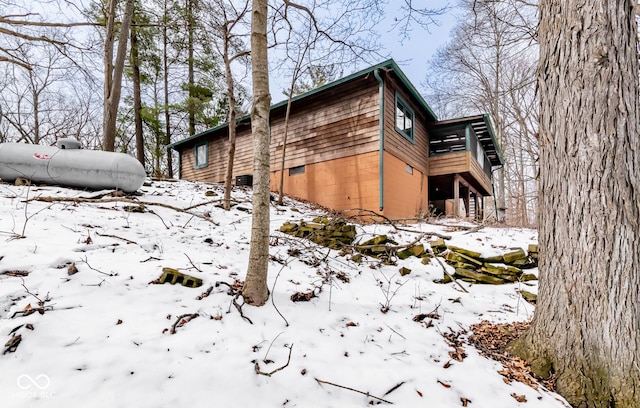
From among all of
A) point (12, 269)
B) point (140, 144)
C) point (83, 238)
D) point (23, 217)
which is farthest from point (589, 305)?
point (140, 144)

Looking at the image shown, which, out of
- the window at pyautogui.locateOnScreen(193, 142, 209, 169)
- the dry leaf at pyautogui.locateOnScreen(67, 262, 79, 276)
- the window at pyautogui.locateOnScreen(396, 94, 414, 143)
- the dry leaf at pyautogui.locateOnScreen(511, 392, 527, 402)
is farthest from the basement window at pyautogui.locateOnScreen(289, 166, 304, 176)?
the dry leaf at pyautogui.locateOnScreen(511, 392, 527, 402)

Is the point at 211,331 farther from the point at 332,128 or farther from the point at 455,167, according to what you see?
the point at 455,167

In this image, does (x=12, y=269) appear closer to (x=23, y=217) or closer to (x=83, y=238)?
(x=83, y=238)

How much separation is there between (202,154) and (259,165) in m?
13.7

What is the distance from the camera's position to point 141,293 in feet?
8.38

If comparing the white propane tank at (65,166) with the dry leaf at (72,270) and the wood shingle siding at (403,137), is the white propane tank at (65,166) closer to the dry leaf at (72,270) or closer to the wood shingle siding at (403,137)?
the dry leaf at (72,270)

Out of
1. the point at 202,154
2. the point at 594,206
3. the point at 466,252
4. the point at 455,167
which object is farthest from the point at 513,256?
the point at 202,154

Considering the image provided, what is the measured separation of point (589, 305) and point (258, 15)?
12.4 feet

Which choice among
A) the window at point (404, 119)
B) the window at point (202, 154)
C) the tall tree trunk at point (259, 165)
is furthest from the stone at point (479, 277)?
the window at point (202, 154)

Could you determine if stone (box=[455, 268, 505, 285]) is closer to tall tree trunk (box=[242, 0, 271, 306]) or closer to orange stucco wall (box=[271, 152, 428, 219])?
tall tree trunk (box=[242, 0, 271, 306])

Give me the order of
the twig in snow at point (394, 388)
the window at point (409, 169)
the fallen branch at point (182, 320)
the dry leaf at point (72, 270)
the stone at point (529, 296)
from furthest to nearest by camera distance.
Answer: the window at point (409, 169), the stone at point (529, 296), the dry leaf at point (72, 270), the fallen branch at point (182, 320), the twig in snow at point (394, 388)

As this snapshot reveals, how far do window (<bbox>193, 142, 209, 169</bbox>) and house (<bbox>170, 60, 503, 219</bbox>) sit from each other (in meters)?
1.82

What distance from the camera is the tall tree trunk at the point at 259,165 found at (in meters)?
2.72

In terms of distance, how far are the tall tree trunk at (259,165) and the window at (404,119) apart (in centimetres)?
718
